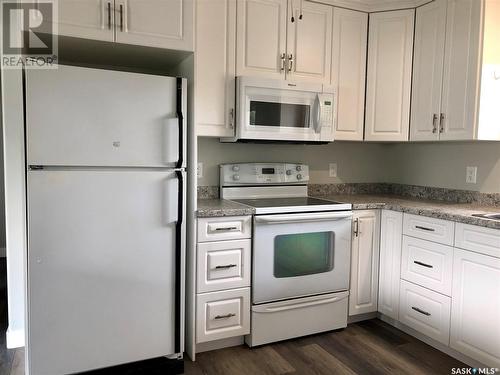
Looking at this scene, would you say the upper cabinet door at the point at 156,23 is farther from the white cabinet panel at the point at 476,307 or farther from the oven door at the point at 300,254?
the white cabinet panel at the point at 476,307

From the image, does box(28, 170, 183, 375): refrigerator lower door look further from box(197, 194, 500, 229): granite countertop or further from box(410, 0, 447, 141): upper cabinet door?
box(410, 0, 447, 141): upper cabinet door

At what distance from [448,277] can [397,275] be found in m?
0.40

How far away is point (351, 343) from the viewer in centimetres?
256

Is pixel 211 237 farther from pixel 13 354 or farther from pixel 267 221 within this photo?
pixel 13 354

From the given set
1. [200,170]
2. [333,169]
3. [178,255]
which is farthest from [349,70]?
[178,255]

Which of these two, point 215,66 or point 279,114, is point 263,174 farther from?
point 215,66

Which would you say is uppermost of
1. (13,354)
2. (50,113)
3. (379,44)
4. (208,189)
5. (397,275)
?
(379,44)

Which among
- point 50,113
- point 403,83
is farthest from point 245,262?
point 403,83

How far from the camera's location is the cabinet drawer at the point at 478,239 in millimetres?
2059

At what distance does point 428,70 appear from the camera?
2.79 m

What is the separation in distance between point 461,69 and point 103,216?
7.78 feet

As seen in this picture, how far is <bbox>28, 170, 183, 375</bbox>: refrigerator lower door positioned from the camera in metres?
Result: 1.90

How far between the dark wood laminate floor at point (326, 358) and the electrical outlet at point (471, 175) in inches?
47.2

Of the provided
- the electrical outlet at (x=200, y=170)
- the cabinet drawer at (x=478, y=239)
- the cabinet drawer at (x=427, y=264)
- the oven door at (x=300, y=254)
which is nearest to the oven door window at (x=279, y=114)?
the electrical outlet at (x=200, y=170)
